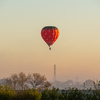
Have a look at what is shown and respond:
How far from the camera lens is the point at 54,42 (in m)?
82.9

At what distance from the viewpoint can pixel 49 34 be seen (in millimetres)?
79125

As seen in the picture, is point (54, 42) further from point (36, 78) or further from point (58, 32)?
point (36, 78)

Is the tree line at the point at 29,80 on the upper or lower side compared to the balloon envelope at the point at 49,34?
lower

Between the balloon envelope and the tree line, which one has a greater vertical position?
the balloon envelope

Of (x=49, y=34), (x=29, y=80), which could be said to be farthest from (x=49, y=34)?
(x=29, y=80)

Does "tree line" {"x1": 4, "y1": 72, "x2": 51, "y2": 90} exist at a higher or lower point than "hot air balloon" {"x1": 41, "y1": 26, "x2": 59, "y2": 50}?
lower

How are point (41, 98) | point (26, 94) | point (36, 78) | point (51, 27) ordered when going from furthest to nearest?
point (36, 78) → point (51, 27) → point (41, 98) → point (26, 94)

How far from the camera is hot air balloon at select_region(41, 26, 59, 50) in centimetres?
7936

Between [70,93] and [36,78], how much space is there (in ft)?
227

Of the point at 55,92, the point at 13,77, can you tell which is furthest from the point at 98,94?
the point at 13,77

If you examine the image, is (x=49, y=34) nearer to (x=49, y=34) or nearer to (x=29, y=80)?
(x=49, y=34)

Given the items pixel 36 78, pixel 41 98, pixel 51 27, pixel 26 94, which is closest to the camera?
pixel 26 94

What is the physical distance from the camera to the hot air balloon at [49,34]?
79.4 meters

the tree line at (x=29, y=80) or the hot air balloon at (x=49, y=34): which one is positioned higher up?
the hot air balloon at (x=49, y=34)
